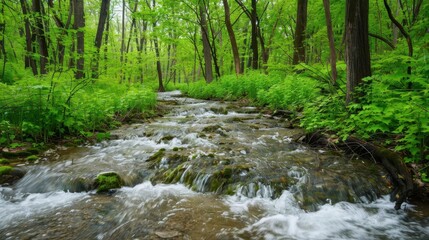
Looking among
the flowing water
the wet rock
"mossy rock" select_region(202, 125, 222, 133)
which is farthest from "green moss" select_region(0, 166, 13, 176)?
"mossy rock" select_region(202, 125, 222, 133)

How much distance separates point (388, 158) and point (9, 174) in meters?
6.11

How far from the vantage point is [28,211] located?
325 centimetres

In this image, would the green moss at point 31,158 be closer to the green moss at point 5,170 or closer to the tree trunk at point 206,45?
the green moss at point 5,170

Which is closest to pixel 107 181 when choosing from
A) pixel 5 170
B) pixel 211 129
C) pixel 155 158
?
pixel 155 158

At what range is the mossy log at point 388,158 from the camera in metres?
3.25

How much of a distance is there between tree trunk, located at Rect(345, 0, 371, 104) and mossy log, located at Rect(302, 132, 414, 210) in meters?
0.98

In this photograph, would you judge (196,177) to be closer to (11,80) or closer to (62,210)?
(62,210)

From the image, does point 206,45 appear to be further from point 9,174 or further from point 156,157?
point 9,174

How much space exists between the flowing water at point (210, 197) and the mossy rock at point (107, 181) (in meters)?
0.12

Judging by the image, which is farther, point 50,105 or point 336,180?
point 50,105

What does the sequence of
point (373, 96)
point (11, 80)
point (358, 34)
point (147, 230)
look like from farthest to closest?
point (11, 80), point (358, 34), point (373, 96), point (147, 230)

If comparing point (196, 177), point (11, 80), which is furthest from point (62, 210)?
point (11, 80)

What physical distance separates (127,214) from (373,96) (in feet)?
14.9

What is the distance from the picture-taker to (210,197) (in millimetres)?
3621
